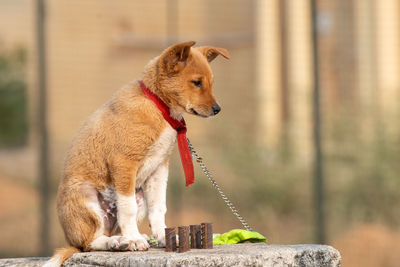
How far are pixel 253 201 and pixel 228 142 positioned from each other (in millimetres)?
548

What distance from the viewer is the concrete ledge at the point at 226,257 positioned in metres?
2.50

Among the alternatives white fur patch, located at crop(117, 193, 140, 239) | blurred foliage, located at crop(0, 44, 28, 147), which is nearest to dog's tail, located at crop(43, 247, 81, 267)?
white fur patch, located at crop(117, 193, 140, 239)

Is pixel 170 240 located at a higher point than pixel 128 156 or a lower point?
lower

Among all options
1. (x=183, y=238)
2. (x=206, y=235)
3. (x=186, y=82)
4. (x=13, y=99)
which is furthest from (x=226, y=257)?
(x=13, y=99)

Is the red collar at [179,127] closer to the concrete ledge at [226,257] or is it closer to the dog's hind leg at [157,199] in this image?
the dog's hind leg at [157,199]

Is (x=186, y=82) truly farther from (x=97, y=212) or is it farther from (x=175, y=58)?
(x=97, y=212)

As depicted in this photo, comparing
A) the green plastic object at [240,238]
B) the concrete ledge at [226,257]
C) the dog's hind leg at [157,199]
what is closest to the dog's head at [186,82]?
the dog's hind leg at [157,199]

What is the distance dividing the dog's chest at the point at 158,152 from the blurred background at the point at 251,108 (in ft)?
9.76

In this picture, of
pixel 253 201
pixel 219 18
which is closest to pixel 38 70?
pixel 219 18

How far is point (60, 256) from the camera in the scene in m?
2.80

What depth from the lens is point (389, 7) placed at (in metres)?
6.27

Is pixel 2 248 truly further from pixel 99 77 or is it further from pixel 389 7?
pixel 389 7

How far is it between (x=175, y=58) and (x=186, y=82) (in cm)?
10

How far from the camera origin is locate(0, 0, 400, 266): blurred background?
5812mm
